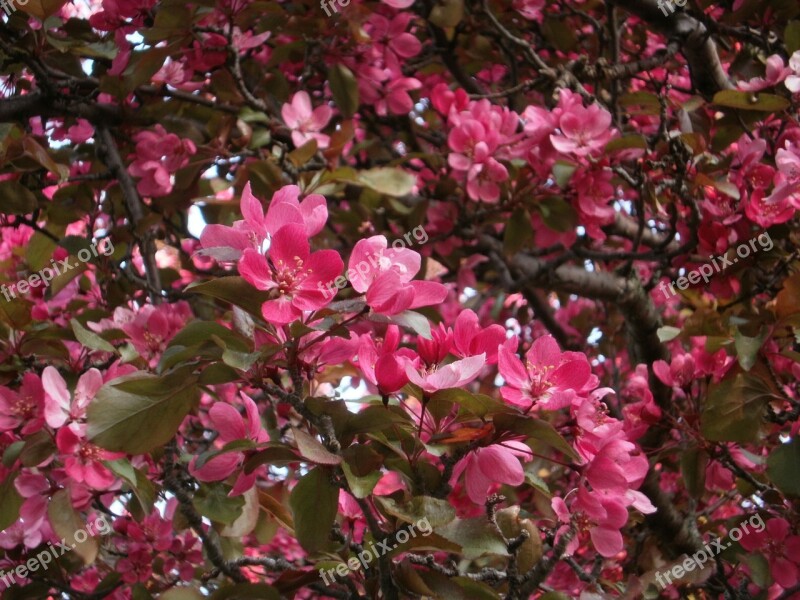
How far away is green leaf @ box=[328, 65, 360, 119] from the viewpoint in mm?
2227

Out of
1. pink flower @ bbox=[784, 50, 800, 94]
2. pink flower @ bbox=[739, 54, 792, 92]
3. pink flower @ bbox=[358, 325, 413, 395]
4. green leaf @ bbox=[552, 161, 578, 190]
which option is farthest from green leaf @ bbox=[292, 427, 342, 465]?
pink flower @ bbox=[739, 54, 792, 92]

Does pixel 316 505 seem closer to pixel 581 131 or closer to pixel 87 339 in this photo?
pixel 87 339

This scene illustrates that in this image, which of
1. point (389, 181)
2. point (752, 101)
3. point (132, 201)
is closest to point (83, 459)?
point (132, 201)

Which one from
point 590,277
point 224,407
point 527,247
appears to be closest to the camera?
point 224,407

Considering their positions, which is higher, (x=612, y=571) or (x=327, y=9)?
(x=327, y=9)

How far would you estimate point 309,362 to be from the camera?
43.0 inches

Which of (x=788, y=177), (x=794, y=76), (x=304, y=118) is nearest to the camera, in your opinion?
(x=788, y=177)

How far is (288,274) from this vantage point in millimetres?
987

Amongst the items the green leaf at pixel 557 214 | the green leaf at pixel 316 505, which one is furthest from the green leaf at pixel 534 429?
the green leaf at pixel 557 214

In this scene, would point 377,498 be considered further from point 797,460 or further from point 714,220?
point 714,220

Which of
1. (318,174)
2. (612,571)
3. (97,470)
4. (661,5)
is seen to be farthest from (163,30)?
(612,571)

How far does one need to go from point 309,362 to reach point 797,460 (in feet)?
3.12

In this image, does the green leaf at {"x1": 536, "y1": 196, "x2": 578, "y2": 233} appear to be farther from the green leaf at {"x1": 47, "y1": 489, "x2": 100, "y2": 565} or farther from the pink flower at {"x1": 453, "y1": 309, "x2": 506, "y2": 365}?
the green leaf at {"x1": 47, "y1": 489, "x2": 100, "y2": 565}

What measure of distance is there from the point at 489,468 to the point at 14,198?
1346mm
